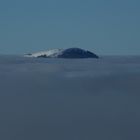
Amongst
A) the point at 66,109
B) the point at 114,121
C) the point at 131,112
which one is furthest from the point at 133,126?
the point at 66,109

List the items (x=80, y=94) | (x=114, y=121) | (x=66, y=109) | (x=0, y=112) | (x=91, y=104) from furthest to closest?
1. (x=80, y=94)
2. (x=91, y=104)
3. (x=66, y=109)
4. (x=0, y=112)
5. (x=114, y=121)

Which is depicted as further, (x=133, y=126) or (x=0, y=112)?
(x=0, y=112)

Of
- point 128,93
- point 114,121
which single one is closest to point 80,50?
point 128,93

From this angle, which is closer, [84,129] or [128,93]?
[84,129]

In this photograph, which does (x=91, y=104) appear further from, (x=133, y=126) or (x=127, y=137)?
(x=127, y=137)

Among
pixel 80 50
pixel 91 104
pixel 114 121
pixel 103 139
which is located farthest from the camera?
pixel 80 50

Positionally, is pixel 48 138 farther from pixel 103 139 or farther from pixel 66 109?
pixel 66 109

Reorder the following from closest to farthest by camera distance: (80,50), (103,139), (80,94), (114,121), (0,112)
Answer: (103,139) < (114,121) < (0,112) < (80,94) < (80,50)

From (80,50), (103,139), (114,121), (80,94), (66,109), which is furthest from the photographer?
(80,50)
